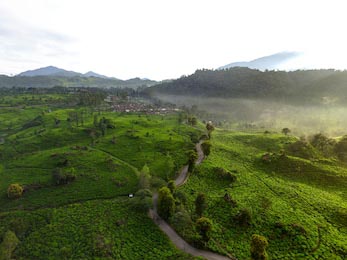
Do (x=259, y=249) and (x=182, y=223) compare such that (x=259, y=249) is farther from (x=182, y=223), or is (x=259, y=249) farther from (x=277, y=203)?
(x=277, y=203)

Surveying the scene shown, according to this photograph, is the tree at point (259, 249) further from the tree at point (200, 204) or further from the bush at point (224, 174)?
the bush at point (224, 174)

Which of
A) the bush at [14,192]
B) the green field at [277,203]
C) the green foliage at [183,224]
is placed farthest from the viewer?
the bush at [14,192]

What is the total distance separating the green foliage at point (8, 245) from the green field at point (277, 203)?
155 feet

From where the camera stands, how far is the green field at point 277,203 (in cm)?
5912

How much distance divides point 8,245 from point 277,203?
81.2 m

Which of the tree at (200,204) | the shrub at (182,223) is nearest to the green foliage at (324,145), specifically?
the tree at (200,204)

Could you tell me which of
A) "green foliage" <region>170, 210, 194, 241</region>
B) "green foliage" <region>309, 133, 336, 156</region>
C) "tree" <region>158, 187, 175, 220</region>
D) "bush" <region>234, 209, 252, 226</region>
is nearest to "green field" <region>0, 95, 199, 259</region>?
"green foliage" <region>170, 210, 194, 241</region>

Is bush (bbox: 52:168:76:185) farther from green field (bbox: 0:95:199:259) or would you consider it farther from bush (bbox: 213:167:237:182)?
bush (bbox: 213:167:237:182)

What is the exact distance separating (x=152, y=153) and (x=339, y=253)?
8310 cm

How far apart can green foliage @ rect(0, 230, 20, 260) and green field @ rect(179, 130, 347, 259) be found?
47.4 m

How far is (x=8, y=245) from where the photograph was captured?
2375 inches

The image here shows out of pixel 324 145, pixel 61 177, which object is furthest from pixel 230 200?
pixel 324 145

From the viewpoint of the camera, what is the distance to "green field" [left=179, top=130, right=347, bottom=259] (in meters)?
59.1

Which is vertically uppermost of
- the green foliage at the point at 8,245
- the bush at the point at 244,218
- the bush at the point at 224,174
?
the bush at the point at 224,174
